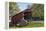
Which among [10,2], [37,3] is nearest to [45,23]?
[37,3]

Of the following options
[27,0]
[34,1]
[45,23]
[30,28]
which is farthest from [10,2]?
[45,23]

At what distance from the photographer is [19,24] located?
5.49 ft

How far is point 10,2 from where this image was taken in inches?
64.6

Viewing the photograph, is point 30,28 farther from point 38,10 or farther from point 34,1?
Answer: point 34,1

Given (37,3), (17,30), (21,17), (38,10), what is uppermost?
(37,3)

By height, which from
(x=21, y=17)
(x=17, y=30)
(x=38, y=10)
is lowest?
(x=17, y=30)

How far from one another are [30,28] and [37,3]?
0.43 m

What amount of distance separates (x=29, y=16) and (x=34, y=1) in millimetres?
263

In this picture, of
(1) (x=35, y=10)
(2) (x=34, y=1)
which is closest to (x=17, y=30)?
(1) (x=35, y=10)
